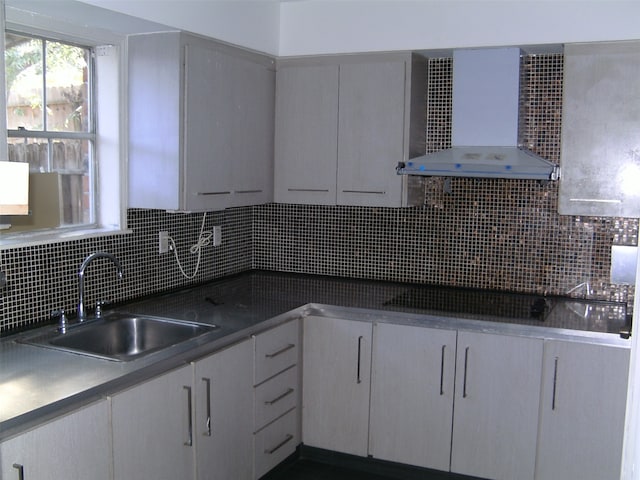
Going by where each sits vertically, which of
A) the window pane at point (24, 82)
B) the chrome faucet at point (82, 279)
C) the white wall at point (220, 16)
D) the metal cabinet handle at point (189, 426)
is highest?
the white wall at point (220, 16)

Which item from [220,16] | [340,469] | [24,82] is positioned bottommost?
[340,469]

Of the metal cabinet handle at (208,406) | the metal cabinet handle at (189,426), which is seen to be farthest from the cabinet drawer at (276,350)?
the metal cabinet handle at (189,426)

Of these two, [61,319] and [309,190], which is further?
[309,190]

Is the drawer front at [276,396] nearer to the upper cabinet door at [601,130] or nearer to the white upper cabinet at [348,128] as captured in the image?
the white upper cabinet at [348,128]

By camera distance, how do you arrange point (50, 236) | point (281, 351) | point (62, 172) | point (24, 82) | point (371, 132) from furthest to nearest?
point (371, 132) < point (281, 351) < point (62, 172) < point (50, 236) < point (24, 82)

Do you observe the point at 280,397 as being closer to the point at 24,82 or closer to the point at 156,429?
the point at 156,429

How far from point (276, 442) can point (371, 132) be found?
5.69 feet

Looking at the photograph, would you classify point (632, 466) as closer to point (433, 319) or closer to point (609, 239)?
point (433, 319)

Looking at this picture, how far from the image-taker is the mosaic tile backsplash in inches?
145

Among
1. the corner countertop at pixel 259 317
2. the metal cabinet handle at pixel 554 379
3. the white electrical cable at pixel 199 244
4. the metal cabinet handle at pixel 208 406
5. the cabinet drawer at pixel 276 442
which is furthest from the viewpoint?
the white electrical cable at pixel 199 244

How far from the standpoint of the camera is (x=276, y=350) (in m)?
3.39

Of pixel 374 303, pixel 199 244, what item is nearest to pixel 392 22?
pixel 374 303

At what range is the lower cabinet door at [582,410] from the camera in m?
3.12

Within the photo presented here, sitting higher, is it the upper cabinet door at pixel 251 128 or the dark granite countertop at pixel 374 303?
the upper cabinet door at pixel 251 128
